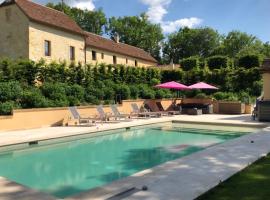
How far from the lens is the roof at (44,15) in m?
29.1

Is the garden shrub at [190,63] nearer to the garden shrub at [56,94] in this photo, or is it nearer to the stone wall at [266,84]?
the stone wall at [266,84]

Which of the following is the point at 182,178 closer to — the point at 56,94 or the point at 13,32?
the point at 56,94

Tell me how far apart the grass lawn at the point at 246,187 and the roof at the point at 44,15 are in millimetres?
24897

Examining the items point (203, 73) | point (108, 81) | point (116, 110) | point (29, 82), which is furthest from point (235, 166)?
point (203, 73)

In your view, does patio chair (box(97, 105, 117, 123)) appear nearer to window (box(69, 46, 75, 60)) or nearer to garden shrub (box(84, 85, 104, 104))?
garden shrub (box(84, 85, 104, 104))

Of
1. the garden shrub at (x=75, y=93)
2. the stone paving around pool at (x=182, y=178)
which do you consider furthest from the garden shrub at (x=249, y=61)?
the stone paving around pool at (x=182, y=178)

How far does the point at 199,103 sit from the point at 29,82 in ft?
40.3

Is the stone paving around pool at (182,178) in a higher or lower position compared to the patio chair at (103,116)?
lower

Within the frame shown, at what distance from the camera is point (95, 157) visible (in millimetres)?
A: 11547

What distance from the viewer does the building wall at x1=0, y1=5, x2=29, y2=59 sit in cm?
2882

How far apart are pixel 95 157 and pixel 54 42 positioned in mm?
21396

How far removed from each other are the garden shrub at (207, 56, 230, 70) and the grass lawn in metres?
31.7

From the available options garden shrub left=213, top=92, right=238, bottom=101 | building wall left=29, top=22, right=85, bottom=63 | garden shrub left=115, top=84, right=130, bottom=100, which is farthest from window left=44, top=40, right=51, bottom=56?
garden shrub left=213, top=92, right=238, bottom=101

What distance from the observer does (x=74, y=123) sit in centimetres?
1839
